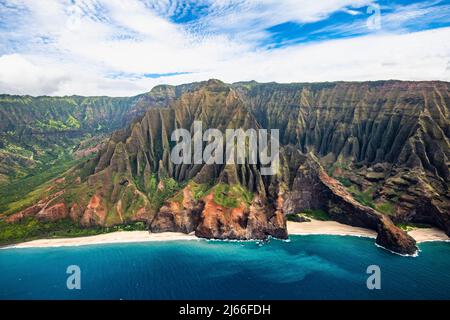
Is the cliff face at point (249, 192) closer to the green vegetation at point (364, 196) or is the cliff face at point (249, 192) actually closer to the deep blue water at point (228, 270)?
the green vegetation at point (364, 196)

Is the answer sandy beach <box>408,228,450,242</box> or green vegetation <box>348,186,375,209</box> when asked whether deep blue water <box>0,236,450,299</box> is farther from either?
green vegetation <box>348,186,375,209</box>

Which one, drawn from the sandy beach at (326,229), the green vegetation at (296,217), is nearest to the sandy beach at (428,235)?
the sandy beach at (326,229)

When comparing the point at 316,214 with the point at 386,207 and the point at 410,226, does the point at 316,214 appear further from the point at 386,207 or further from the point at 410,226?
the point at 410,226
